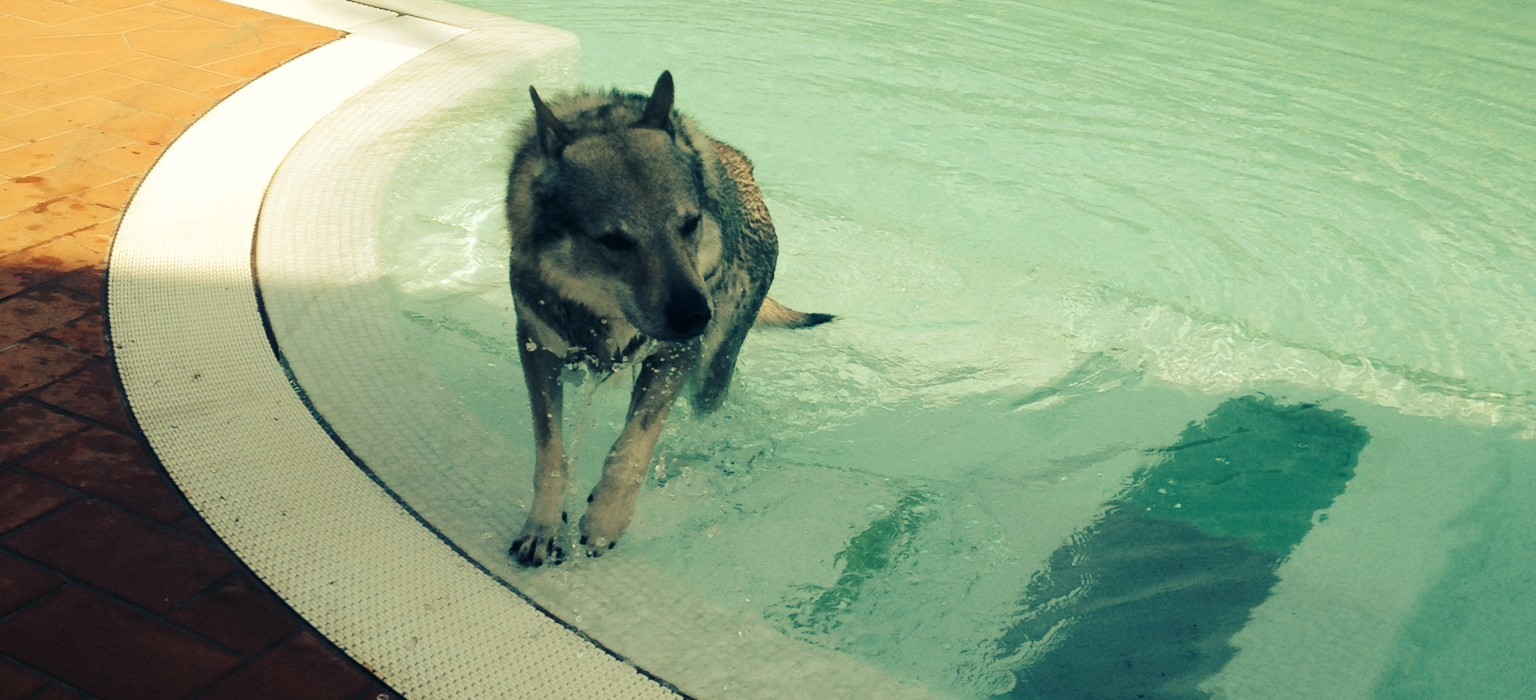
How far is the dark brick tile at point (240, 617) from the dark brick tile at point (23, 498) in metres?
0.62

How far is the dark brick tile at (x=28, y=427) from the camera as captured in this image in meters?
3.25

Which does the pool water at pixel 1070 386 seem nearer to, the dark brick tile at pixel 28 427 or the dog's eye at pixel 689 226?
the dark brick tile at pixel 28 427

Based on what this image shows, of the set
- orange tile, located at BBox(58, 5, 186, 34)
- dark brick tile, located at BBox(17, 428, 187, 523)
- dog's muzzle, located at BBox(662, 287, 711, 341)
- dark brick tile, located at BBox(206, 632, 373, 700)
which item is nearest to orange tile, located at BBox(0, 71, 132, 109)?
orange tile, located at BBox(58, 5, 186, 34)

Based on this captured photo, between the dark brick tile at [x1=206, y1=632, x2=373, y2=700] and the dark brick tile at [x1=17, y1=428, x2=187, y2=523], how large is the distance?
67 cm

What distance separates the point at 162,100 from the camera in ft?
20.1

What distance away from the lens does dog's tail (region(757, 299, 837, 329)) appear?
4.20 m

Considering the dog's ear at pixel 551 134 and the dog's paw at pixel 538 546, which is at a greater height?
the dog's ear at pixel 551 134

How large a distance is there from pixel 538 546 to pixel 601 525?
0.62 feet

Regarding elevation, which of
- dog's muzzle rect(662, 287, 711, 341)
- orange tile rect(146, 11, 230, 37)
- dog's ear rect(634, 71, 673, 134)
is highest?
dog's ear rect(634, 71, 673, 134)

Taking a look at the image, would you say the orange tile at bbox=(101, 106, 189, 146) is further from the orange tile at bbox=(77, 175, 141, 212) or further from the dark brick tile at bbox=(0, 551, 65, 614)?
the dark brick tile at bbox=(0, 551, 65, 614)

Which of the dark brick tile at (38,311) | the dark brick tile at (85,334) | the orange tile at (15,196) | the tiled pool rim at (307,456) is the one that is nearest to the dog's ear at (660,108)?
the tiled pool rim at (307,456)

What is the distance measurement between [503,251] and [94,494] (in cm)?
227

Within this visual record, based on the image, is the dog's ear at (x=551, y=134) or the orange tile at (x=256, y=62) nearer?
the dog's ear at (x=551, y=134)

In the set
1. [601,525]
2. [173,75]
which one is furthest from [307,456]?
[173,75]
